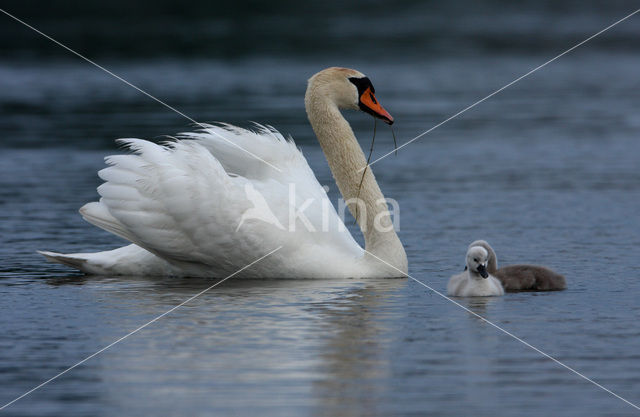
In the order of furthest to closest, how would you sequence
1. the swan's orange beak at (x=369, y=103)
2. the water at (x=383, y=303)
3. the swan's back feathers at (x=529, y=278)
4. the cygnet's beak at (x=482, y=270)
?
the swan's orange beak at (x=369, y=103) < the swan's back feathers at (x=529, y=278) < the cygnet's beak at (x=482, y=270) < the water at (x=383, y=303)

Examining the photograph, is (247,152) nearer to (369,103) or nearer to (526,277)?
(369,103)

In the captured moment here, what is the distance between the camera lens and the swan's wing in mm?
11359

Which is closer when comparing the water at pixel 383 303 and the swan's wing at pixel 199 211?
the water at pixel 383 303

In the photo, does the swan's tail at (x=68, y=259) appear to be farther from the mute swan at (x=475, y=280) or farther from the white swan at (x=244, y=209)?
the mute swan at (x=475, y=280)

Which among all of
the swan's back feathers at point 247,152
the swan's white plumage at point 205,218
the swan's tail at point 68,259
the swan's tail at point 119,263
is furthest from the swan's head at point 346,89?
the swan's tail at point 68,259

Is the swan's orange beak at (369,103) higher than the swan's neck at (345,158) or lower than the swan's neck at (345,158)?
higher

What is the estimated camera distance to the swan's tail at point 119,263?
12.0 metres

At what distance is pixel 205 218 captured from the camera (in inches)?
447

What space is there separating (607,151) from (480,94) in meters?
9.98

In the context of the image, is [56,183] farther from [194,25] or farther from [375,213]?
[194,25]

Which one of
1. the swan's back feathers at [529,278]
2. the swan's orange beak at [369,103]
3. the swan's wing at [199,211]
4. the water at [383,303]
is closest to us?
the water at [383,303]

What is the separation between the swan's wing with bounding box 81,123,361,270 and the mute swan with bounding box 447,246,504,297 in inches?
54.0

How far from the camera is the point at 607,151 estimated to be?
19.6 meters

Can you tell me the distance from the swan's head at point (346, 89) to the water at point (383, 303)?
1.57 metres
